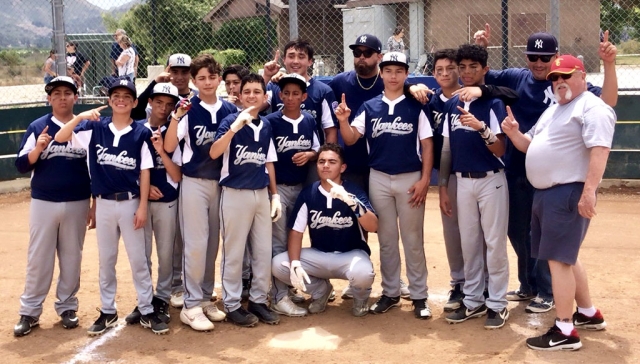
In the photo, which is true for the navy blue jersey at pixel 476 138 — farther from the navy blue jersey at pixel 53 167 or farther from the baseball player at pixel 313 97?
the navy blue jersey at pixel 53 167

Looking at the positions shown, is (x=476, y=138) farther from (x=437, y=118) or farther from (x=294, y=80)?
(x=294, y=80)

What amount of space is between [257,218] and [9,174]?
6956 millimetres

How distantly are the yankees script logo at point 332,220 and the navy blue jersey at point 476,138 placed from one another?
89 cm

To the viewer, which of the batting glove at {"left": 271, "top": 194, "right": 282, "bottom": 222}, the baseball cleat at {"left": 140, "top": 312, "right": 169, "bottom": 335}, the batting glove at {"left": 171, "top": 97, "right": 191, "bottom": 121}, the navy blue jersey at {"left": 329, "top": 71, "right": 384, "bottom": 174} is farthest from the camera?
the navy blue jersey at {"left": 329, "top": 71, "right": 384, "bottom": 174}

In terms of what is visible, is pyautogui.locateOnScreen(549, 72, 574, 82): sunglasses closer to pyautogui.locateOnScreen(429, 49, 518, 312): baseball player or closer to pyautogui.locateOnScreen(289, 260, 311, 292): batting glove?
pyautogui.locateOnScreen(429, 49, 518, 312): baseball player

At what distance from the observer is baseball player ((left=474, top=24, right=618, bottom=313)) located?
5582 millimetres

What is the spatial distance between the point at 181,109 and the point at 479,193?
2.14 metres

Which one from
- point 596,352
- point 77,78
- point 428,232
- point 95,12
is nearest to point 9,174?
point 77,78

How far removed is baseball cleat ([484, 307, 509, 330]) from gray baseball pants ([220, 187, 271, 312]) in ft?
A: 5.29

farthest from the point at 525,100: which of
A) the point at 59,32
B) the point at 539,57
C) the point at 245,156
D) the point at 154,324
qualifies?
the point at 59,32

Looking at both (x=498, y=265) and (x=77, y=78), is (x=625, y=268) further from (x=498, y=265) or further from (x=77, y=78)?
(x=77, y=78)

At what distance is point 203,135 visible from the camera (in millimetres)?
5477

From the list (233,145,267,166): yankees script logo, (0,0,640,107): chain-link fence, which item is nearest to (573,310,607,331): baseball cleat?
(233,145,267,166): yankees script logo

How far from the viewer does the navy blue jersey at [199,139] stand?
5.47 meters
